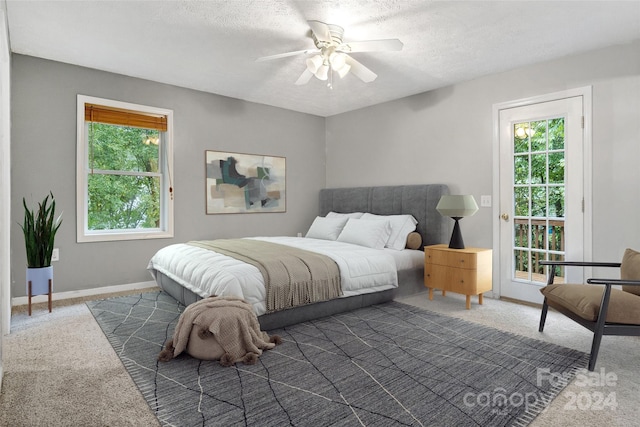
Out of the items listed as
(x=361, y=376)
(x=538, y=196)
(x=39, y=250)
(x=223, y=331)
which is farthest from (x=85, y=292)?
(x=538, y=196)

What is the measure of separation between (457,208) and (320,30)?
2160 mm

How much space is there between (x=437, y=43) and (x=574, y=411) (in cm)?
287

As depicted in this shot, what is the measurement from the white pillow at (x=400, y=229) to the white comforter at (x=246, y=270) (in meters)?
0.46

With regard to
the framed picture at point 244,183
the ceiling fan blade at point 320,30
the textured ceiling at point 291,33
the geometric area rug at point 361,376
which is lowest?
the geometric area rug at point 361,376

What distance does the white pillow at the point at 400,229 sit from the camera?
436cm

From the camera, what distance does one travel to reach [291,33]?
3096 mm

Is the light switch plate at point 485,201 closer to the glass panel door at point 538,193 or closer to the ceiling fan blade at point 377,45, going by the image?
the glass panel door at point 538,193

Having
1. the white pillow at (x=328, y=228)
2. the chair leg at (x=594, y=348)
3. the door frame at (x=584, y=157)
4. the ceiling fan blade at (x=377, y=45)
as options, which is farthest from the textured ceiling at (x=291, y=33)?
the chair leg at (x=594, y=348)

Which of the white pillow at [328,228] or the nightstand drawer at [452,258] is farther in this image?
the white pillow at [328,228]

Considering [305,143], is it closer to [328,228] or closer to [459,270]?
[328,228]

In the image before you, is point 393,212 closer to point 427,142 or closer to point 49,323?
point 427,142

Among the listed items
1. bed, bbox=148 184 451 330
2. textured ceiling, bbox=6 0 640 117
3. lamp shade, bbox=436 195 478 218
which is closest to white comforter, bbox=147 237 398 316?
bed, bbox=148 184 451 330

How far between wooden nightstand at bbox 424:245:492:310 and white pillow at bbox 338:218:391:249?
0.58m

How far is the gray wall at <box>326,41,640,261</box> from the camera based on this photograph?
3.23 metres
